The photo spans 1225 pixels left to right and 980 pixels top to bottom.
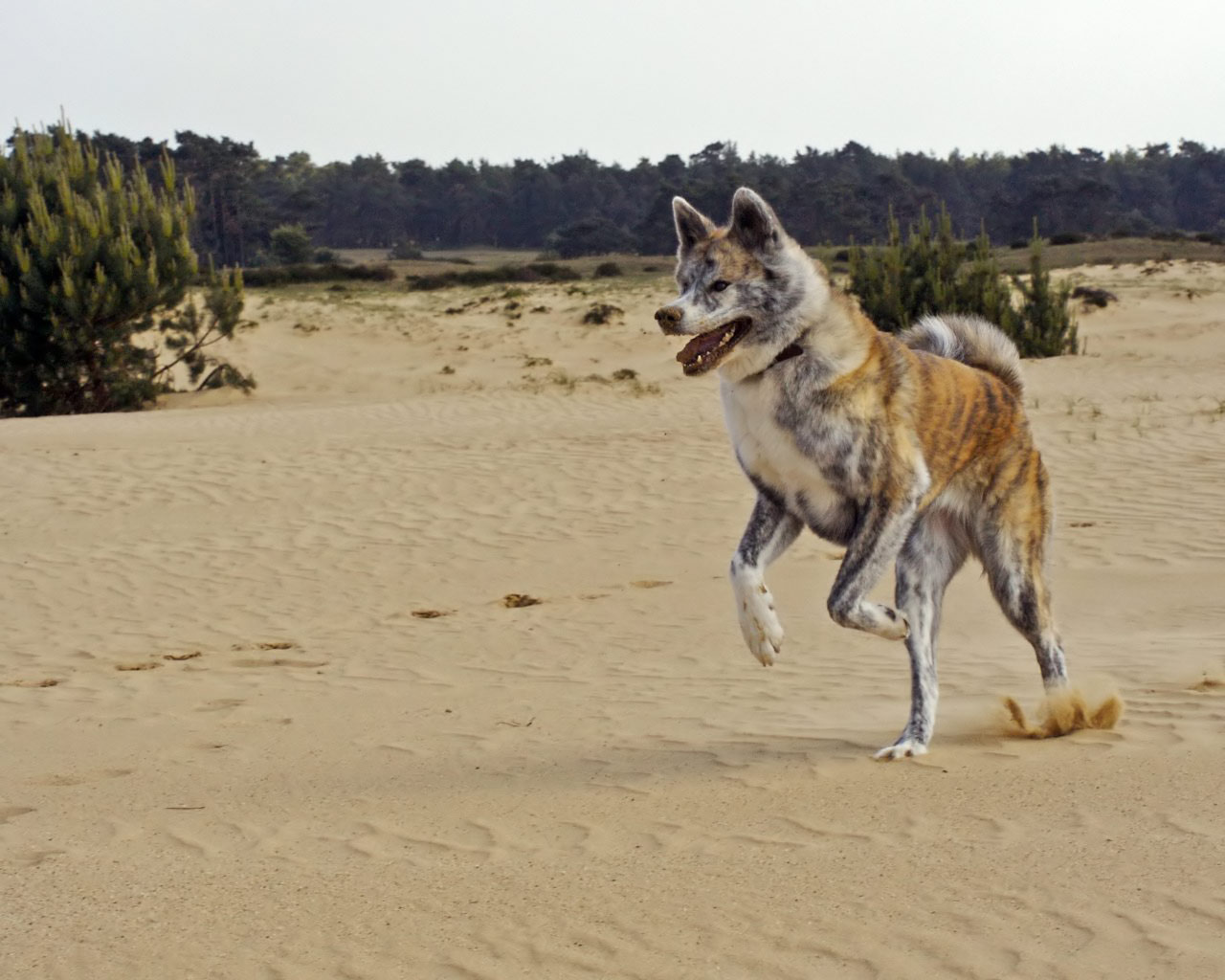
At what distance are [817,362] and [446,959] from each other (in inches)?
91.7

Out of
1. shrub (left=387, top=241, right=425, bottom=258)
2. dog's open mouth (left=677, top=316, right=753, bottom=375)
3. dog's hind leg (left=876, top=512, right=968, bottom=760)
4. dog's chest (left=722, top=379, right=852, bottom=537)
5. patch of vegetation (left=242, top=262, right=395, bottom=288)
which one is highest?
shrub (left=387, top=241, right=425, bottom=258)

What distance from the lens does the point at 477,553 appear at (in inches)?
430

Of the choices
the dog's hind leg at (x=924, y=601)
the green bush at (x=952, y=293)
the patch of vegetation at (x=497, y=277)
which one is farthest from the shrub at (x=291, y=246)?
the dog's hind leg at (x=924, y=601)

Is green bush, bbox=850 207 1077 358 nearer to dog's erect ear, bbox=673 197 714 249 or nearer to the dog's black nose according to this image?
dog's erect ear, bbox=673 197 714 249

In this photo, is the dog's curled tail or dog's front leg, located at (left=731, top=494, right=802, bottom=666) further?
the dog's curled tail

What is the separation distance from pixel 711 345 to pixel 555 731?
2.17m

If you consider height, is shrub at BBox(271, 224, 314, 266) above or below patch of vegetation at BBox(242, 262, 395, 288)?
above

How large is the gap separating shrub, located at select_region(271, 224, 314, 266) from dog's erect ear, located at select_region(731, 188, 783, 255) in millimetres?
46308

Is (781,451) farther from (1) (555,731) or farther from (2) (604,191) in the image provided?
(2) (604,191)

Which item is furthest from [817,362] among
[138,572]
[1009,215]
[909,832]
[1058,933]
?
[1009,215]

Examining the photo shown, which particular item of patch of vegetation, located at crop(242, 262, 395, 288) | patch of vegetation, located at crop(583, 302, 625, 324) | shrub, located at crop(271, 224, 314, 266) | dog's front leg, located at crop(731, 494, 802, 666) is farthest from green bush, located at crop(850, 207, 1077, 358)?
shrub, located at crop(271, 224, 314, 266)

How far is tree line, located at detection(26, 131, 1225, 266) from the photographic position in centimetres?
5678

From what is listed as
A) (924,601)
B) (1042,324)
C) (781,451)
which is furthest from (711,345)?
(1042,324)

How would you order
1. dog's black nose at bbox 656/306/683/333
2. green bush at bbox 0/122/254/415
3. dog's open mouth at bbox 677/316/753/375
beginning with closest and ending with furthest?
dog's black nose at bbox 656/306/683/333 → dog's open mouth at bbox 677/316/753/375 → green bush at bbox 0/122/254/415
